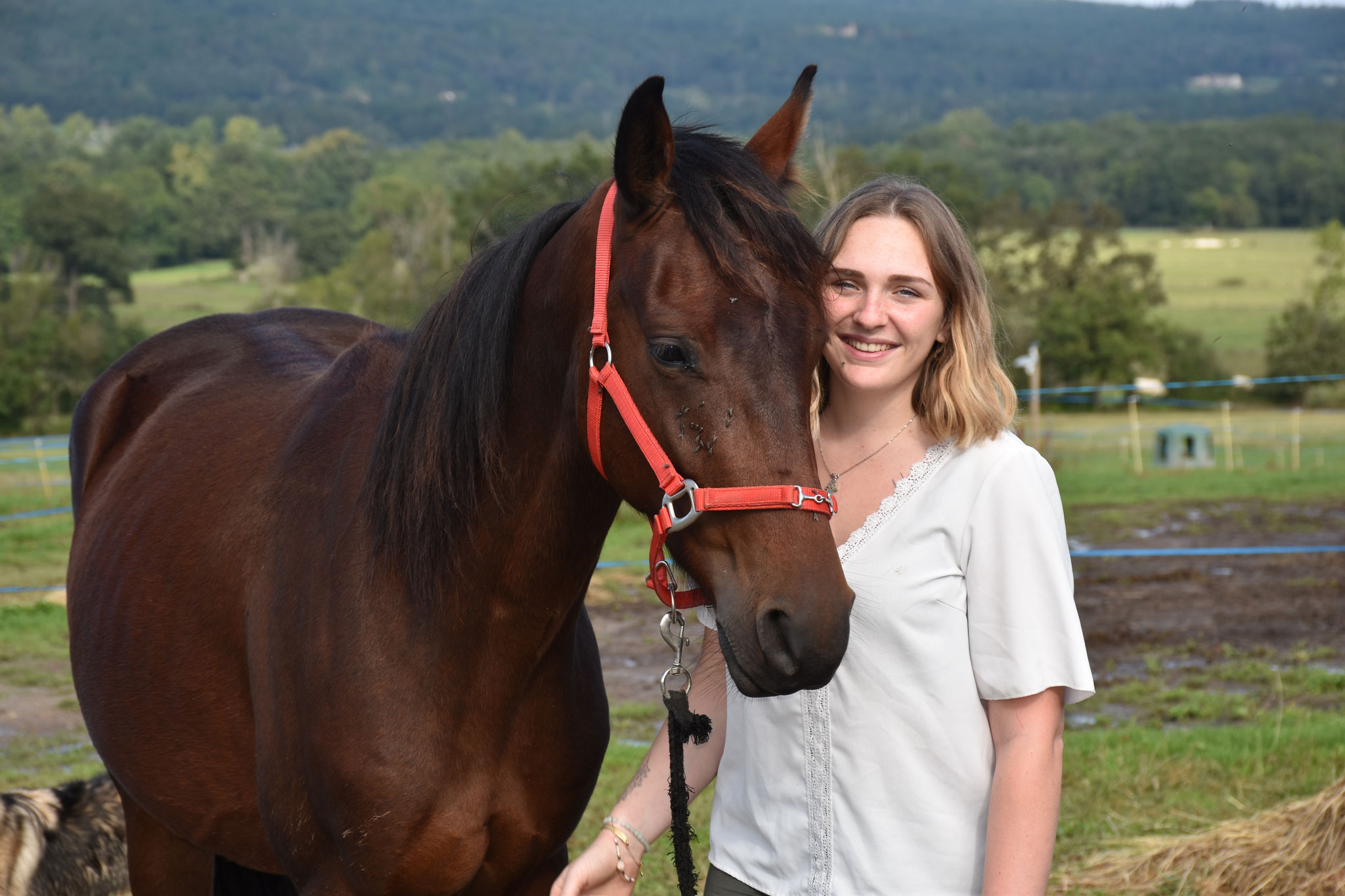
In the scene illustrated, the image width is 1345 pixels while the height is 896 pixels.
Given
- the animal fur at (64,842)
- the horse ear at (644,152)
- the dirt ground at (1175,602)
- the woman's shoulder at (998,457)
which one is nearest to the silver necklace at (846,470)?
the woman's shoulder at (998,457)

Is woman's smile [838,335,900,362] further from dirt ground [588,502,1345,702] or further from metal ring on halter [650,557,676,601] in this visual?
dirt ground [588,502,1345,702]

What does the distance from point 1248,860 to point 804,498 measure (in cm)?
298

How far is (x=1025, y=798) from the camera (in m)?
1.62

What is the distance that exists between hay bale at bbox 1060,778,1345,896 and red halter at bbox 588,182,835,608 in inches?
108

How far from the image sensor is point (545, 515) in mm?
1927

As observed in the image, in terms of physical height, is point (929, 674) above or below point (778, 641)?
below

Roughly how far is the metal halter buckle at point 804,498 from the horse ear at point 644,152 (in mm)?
503

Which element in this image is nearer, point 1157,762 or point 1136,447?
point 1157,762

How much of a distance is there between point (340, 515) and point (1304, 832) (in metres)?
3.17

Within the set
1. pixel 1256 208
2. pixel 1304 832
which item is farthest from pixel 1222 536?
pixel 1256 208

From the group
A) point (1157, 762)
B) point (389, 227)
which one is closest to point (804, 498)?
point (1157, 762)

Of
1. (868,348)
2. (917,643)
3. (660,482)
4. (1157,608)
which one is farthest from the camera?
(1157,608)

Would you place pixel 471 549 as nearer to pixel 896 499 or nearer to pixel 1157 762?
pixel 896 499

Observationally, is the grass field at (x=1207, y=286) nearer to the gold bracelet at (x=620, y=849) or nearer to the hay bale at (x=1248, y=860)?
the hay bale at (x=1248, y=860)
